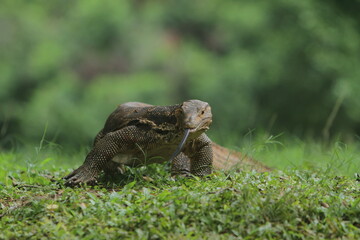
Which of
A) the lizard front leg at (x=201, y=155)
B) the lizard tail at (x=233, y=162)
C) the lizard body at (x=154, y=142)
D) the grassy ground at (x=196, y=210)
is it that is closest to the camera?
the grassy ground at (x=196, y=210)

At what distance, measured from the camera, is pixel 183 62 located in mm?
27375

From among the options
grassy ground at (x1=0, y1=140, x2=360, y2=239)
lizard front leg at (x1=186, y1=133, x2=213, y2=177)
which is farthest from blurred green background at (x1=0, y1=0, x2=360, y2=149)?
grassy ground at (x1=0, y1=140, x2=360, y2=239)

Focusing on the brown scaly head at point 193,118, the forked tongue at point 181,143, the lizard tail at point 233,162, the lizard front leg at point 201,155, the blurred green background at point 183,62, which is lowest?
the blurred green background at point 183,62

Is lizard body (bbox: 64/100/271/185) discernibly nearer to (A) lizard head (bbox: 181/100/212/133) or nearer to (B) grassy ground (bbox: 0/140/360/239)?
(A) lizard head (bbox: 181/100/212/133)

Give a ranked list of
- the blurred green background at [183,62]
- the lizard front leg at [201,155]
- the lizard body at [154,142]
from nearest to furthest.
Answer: the lizard body at [154,142]
the lizard front leg at [201,155]
the blurred green background at [183,62]

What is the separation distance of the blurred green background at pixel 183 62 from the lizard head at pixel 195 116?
27.9 ft

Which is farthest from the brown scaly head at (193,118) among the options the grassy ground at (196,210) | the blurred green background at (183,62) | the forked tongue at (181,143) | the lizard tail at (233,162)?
the blurred green background at (183,62)

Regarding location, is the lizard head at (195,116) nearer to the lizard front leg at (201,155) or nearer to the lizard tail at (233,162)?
the lizard front leg at (201,155)

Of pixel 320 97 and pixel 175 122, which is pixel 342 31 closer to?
pixel 320 97

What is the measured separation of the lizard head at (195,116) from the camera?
432 cm

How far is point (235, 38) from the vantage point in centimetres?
2553

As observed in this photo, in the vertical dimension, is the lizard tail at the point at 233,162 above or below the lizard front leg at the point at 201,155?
below

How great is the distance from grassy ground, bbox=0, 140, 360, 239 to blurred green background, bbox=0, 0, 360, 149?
8.87 m

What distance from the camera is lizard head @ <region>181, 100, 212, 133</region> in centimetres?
432
